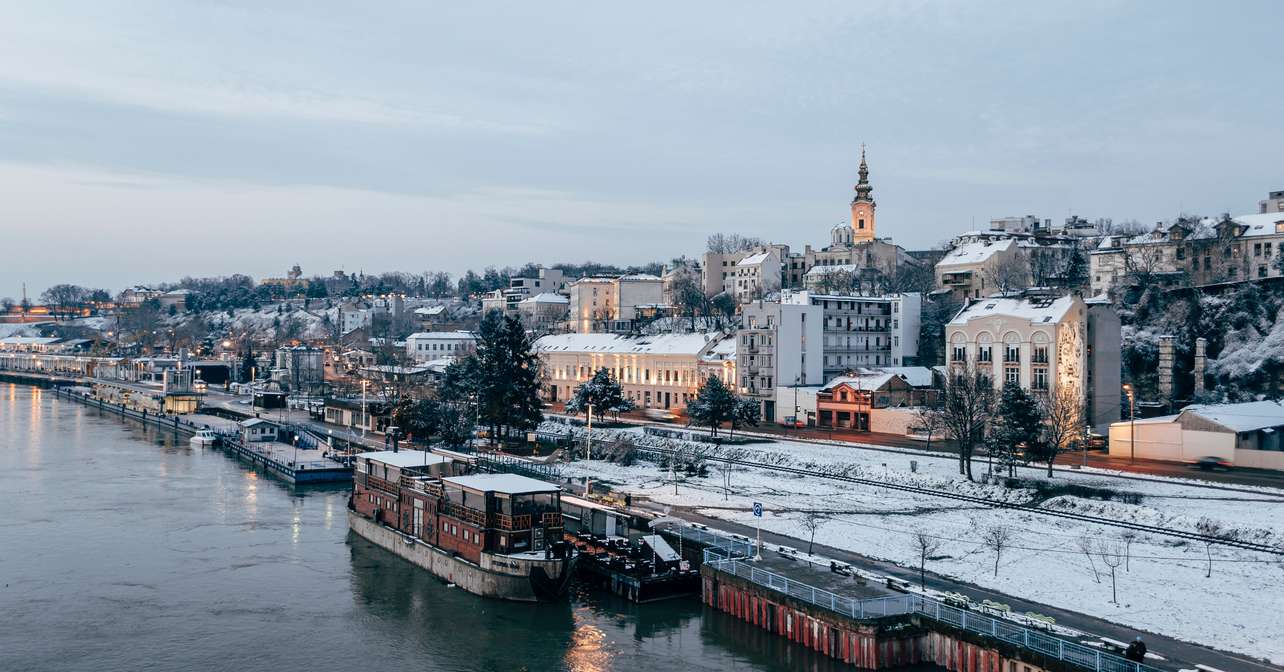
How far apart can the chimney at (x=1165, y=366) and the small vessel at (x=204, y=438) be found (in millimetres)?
67680

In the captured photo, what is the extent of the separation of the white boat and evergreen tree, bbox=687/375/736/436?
39.9 meters

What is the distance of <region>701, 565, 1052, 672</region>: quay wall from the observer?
2388 centimetres

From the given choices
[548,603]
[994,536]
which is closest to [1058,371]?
[994,536]

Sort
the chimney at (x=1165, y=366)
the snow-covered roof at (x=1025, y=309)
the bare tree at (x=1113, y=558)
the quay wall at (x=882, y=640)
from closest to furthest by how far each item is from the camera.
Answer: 1. the quay wall at (x=882, y=640)
2. the bare tree at (x=1113, y=558)
3. the snow-covered roof at (x=1025, y=309)
4. the chimney at (x=1165, y=366)

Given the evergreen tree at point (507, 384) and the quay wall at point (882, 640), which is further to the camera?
the evergreen tree at point (507, 384)

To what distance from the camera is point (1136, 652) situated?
860 inches

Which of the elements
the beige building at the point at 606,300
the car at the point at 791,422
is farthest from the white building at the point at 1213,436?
the beige building at the point at 606,300

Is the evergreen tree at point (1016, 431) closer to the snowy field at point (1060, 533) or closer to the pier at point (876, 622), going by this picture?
the snowy field at point (1060, 533)

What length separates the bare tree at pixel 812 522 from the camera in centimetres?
3553

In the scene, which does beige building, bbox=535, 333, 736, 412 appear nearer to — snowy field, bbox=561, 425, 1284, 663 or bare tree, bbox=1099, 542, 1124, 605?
snowy field, bbox=561, 425, 1284, 663

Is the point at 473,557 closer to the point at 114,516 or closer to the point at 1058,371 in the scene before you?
the point at 114,516

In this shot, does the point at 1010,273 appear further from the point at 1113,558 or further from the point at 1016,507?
the point at 1113,558

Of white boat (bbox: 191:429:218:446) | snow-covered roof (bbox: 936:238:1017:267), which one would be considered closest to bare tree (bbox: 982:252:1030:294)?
snow-covered roof (bbox: 936:238:1017:267)

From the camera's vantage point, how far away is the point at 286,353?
4921 inches
